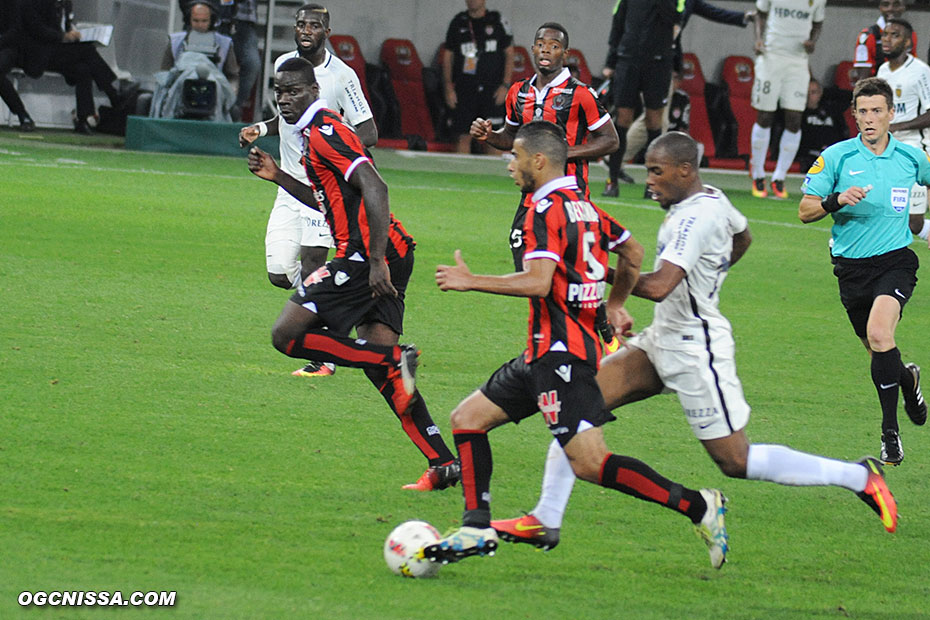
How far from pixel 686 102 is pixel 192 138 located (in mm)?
7543

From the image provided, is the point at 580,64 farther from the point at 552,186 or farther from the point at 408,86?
the point at 552,186

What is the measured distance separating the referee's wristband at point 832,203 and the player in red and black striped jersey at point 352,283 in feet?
7.13

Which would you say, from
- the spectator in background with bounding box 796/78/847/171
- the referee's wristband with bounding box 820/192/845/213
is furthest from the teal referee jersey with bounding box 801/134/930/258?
the spectator in background with bounding box 796/78/847/171

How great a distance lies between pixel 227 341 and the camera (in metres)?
8.83

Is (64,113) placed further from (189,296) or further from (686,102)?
(189,296)

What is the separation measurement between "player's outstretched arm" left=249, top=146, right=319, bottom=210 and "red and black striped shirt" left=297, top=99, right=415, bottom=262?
0.26 m

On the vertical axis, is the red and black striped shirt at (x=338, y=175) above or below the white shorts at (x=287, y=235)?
above

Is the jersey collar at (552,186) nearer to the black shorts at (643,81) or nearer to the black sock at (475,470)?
the black sock at (475,470)

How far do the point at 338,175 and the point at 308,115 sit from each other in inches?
13.8

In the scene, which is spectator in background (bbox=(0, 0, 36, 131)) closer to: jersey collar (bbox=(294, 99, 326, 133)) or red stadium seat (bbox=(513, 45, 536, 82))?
red stadium seat (bbox=(513, 45, 536, 82))

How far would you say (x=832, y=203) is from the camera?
267 inches

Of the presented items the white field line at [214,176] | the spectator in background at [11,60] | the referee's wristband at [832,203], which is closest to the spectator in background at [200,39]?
the spectator in background at [11,60]

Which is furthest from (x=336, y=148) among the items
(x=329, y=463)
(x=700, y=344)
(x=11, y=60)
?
(x=11, y=60)

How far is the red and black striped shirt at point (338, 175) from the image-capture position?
6.31 m
